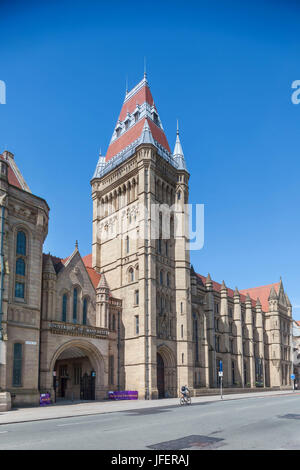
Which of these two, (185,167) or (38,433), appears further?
(185,167)

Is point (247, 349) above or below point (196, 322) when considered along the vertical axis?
below

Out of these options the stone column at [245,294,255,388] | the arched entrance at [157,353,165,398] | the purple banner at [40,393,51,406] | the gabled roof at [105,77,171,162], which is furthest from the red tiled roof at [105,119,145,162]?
the stone column at [245,294,255,388]

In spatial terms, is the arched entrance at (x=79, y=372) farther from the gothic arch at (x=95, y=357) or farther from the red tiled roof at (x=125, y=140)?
the red tiled roof at (x=125, y=140)

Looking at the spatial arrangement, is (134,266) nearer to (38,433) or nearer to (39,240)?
(39,240)

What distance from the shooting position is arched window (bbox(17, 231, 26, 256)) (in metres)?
33.0

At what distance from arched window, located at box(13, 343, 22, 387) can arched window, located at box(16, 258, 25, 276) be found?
17.9 feet

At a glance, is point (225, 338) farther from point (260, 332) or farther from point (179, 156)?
point (179, 156)

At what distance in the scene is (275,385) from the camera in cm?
7856

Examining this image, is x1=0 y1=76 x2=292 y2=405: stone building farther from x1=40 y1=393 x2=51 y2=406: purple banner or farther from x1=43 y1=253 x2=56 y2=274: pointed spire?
x1=40 y1=393 x2=51 y2=406: purple banner

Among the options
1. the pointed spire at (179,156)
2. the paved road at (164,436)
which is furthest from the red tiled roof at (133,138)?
the paved road at (164,436)

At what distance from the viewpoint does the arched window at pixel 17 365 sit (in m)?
30.2
